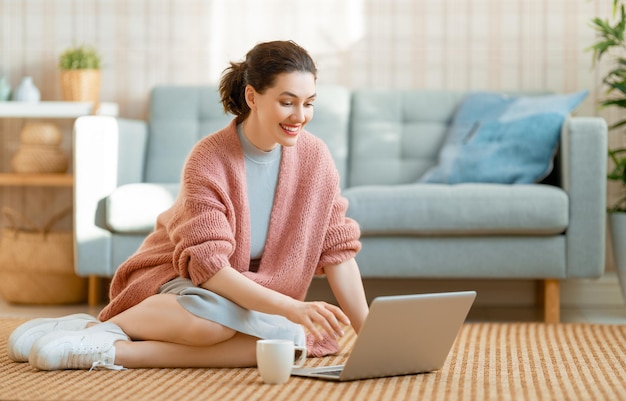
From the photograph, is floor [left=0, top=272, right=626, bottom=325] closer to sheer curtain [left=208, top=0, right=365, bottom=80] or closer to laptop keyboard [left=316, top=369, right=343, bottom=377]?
sheer curtain [left=208, top=0, right=365, bottom=80]

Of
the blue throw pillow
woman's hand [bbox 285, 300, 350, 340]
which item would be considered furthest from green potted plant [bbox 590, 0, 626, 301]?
woman's hand [bbox 285, 300, 350, 340]

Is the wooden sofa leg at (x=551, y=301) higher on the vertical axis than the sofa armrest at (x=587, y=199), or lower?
lower

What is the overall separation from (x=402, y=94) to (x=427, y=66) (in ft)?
0.77

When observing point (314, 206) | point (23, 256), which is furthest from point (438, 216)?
point (23, 256)

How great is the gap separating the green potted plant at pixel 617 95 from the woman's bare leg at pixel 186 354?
5.25ft

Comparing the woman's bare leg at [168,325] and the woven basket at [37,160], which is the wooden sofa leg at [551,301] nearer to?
the woman's bare leg at [168,325]

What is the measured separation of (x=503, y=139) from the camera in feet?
11.1

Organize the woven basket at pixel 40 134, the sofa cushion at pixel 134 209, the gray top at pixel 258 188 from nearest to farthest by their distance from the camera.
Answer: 1. the gray top at pixel 258 188
2. the sofa cushion at pixel 134 209
3. the woven basket at pixel 40 134

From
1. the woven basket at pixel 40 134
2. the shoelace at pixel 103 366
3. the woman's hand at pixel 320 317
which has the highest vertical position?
the woven basket at pixel 40 134

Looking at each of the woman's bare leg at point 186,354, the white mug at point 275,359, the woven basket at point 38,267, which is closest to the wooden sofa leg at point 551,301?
the woman's bare leg at point 186,354

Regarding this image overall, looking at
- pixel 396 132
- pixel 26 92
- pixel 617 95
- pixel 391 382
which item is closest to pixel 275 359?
pixel 391 382

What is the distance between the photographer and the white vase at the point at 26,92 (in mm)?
3787

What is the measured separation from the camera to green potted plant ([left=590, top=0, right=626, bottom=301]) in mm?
3221

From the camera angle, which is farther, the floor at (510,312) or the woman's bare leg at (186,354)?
the floor at (510,312)
